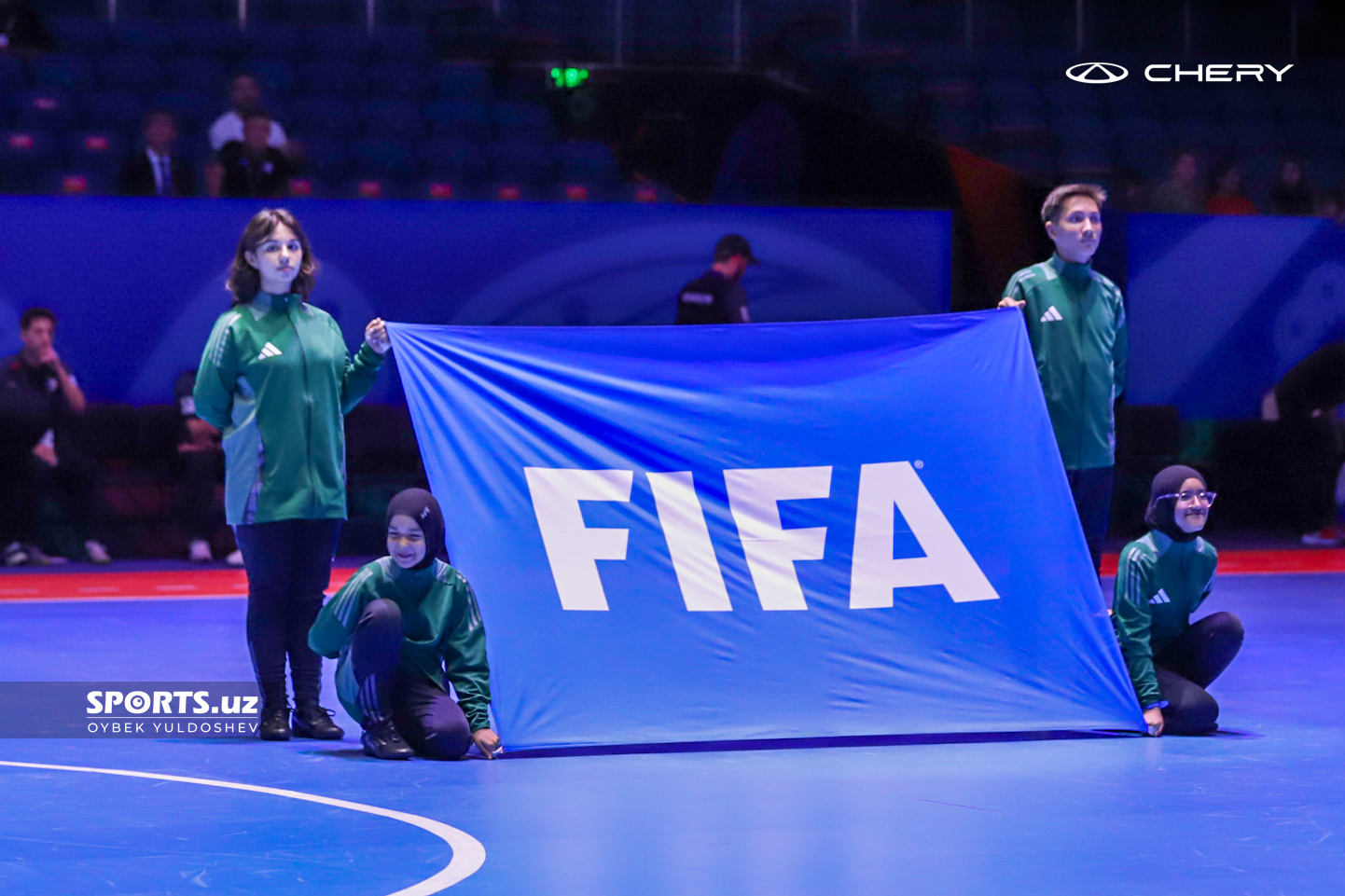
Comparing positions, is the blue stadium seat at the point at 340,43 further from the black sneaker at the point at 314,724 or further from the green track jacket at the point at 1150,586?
the green track jacket at the point at 1150,586

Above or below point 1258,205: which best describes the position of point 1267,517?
below

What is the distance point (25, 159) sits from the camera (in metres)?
11.5

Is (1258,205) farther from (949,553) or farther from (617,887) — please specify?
(617,887)

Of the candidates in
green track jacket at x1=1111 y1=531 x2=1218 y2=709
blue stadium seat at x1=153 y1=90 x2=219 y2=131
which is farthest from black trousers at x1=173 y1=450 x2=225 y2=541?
green track jacket at x1=1111 y1=531 x2=1218 y2=709

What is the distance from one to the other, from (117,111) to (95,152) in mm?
599

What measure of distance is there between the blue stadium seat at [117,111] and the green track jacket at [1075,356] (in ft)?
27.1

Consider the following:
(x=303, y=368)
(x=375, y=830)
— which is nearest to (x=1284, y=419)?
(x=303, y=368)

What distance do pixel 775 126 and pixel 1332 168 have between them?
4.83 m

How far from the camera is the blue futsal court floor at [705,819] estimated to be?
346 centimetres

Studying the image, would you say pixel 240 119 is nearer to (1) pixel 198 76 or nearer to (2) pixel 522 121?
(1) pixel 198 76

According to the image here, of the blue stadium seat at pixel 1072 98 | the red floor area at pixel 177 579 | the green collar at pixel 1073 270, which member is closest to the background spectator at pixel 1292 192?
the blue stadium seat at pixel 1072 98

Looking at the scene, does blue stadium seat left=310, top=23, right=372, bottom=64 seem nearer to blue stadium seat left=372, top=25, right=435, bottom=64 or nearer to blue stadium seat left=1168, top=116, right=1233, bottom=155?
blue stadium seat left=372, top=25, right=435, bottom=64

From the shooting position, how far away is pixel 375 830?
12.7 feet

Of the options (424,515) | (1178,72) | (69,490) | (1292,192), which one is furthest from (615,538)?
(1178,72)
